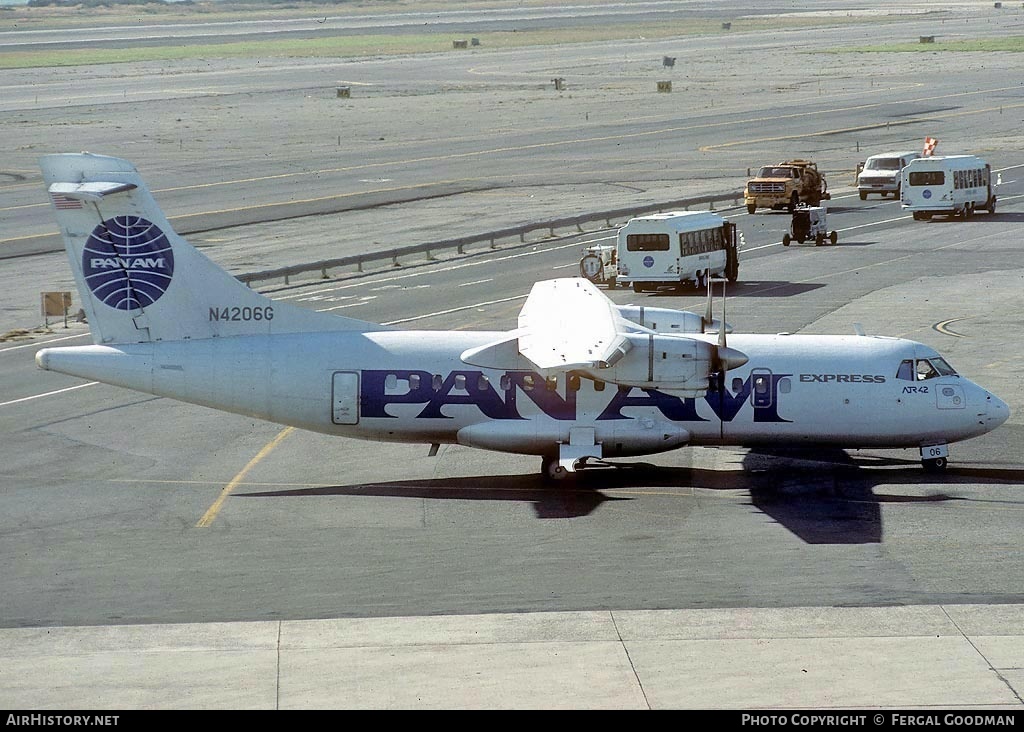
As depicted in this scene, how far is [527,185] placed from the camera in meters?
86.5

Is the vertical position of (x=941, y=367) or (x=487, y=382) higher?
(x=941, y=367)

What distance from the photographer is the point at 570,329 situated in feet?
97.5

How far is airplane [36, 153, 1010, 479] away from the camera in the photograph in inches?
1250

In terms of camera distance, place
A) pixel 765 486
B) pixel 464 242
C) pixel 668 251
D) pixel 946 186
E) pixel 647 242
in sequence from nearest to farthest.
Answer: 1. pixel 765 486
2. pixel 668 251
3. pixel 647 242
4. pixel 464 242
5. pixel 946 186

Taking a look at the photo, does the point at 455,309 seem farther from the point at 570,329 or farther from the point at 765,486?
the point at 570,329

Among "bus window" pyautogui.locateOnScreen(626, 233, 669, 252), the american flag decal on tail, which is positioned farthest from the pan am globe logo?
"bus window" pyautogui.locateOnScreen(626, 233, 669, 252)

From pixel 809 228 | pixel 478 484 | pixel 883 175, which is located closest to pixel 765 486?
pixel 478 484

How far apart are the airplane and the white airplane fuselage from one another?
0.03 metres

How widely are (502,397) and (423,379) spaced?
1826mm

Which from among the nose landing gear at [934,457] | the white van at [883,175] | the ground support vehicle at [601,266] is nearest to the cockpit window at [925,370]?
the nose landing gear at [934,457]

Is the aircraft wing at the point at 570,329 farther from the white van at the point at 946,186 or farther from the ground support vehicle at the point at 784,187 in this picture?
the white van at the point at 946,186

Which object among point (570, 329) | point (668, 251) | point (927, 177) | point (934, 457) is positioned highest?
point (927, 177)

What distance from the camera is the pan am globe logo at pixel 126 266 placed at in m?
32.0

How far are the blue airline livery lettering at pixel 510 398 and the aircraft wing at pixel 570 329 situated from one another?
155 centimetres
